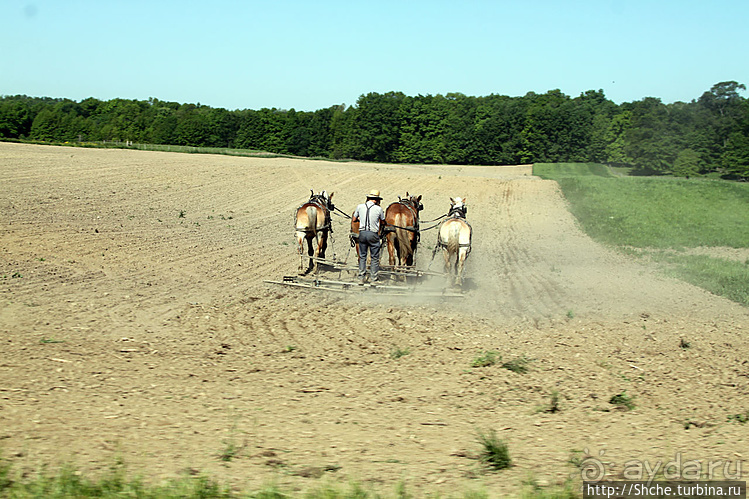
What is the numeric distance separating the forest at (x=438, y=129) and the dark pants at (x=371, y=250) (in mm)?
74973

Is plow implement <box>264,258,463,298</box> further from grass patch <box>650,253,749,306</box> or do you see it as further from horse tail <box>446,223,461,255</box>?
grass patch <box>650,253,749,306</box>

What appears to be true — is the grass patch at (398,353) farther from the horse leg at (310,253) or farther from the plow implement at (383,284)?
the horse leg at (310,253)

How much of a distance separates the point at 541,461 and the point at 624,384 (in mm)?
3309

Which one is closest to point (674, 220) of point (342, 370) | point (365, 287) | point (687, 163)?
point (365, 287)

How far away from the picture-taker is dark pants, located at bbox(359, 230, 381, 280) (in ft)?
50.5

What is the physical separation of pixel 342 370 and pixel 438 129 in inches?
3679

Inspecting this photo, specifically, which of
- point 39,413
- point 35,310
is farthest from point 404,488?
point 35,310

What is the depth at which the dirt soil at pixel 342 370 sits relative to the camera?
5.92m

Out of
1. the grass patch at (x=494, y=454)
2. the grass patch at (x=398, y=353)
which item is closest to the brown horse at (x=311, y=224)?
the grass patch at (x=398, y=353)

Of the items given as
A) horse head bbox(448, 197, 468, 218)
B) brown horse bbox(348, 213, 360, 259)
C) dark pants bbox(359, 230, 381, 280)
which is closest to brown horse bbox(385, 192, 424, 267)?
brown horse bbox(348, 213, 360, 259)

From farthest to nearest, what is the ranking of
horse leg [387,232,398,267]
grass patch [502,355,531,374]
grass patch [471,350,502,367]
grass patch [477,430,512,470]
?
horse leg [387,232,398,267] → grass patch [471,350,502,367] → grass patch [502,355,531,374] → grass patch [477,430,512,470]

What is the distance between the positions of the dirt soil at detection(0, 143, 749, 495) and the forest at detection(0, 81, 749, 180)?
2803 inches

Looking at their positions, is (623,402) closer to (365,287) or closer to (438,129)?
(365,287)

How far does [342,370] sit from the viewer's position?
359 inches
